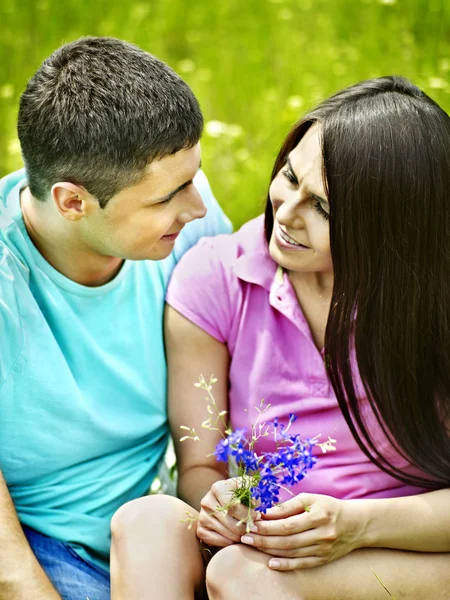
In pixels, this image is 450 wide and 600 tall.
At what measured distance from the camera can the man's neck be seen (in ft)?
7.93

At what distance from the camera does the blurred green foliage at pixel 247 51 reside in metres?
4.10

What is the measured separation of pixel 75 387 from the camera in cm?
247

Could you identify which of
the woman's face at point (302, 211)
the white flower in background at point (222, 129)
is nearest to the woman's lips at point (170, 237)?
the woman's face at point (302, 211)

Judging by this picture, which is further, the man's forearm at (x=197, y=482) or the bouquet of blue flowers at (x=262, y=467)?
the man's forearm at (x=197, y=482)

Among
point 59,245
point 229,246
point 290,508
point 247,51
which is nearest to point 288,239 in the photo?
point 229,246

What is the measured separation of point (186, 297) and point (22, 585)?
91cm

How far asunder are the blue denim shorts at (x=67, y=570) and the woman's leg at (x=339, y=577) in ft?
1.37

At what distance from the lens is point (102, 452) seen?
2.60m

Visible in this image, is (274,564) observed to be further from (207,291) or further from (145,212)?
(145,212)

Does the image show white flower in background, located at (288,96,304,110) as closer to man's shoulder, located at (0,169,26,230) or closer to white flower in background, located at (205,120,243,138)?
white flower in background, located at (205,120,243,138)

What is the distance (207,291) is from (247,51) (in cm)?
233

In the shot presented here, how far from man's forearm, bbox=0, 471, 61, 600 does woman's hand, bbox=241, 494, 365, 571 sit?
0.53 m

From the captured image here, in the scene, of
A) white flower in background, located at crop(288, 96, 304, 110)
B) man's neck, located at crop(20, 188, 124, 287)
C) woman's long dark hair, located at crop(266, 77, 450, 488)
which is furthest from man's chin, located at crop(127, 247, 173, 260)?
white flower in background, located at crop(288, 96, 304, 110)

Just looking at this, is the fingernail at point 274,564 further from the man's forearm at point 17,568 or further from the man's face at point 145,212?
the man's face at point 145,212
